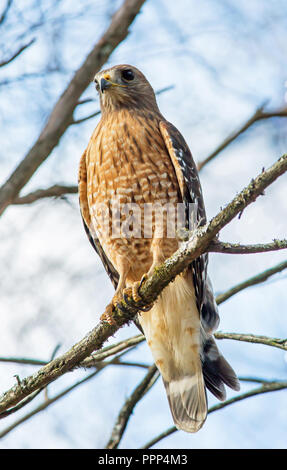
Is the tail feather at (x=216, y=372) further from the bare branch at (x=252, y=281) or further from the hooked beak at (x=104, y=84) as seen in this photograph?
the hooked beak at (x=104, y=84)

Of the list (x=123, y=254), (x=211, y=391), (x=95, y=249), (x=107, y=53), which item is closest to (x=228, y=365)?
(x=211, y=391)

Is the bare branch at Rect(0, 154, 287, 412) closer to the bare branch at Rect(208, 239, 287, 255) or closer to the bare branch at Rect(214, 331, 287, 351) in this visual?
the bare branch at Rect(208, 239, 287, 255)

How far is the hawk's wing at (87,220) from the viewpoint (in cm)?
510

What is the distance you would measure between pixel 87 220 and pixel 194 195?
1.12 metres

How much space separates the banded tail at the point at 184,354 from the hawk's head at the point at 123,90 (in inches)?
71.3

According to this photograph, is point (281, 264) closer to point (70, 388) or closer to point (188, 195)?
point (188, 195)

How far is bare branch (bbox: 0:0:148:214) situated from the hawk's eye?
0.95m

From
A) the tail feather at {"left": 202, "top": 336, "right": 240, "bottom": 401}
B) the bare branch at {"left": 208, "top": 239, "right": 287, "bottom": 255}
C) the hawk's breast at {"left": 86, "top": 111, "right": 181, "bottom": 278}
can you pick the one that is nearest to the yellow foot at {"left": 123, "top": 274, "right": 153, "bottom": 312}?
the hawk's breast at {"left": 86, "top": 111, "right": 181, "bottom": 278}

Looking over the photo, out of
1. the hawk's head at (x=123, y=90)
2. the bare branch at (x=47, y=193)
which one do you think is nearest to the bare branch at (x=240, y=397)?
the bare branch at (x=47, y=193)

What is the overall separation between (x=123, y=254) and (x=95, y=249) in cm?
66

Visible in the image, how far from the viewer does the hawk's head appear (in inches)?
212

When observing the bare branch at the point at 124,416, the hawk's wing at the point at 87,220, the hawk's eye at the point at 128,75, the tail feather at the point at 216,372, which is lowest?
the bare branch at the point at 124,416

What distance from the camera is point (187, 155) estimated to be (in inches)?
186

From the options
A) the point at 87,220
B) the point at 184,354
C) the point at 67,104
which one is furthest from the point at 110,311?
the point at 67,104
